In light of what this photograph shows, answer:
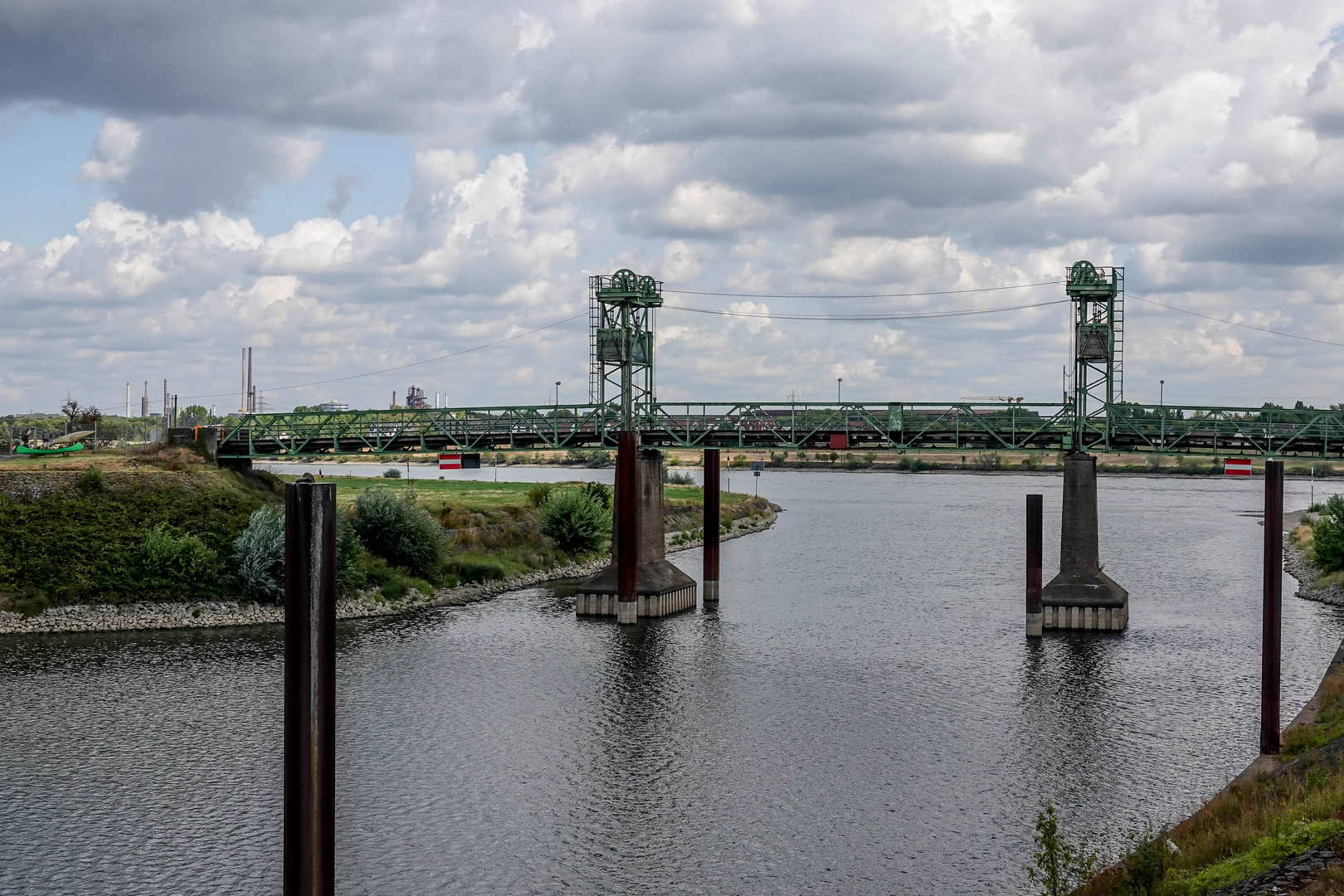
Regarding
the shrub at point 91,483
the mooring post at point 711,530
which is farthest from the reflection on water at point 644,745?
the shrub at point 91,483

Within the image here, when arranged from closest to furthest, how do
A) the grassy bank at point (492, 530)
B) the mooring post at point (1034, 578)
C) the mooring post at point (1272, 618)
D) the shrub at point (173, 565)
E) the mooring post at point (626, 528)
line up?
the mooring post at point (1272, 618) → the mooring post at point (1034, 578) → the shrub at point (173, 565) → the mooring post at point (626, 528) → the grassy bank at point (492, 530)

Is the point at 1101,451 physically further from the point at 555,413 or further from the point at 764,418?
the point at 555,413

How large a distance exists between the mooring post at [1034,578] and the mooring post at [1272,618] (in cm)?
1839

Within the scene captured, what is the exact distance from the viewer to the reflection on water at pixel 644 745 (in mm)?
26609

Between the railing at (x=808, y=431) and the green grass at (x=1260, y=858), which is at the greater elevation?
the railing at (x=808, y=431)

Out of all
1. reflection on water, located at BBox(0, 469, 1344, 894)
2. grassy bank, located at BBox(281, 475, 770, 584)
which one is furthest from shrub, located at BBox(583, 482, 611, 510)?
reflection on water, located at BBox(0, 469, 1344, 894)

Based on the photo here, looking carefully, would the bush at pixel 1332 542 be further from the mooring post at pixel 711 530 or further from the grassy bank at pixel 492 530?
the grassy bank at pixel 492 530

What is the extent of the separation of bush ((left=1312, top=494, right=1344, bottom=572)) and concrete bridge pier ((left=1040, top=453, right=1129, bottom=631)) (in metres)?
21.0

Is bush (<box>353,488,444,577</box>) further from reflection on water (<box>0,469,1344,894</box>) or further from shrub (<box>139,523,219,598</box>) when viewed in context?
shrub (<box>139,523,219,598</box>)

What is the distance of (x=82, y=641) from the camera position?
49.1 m

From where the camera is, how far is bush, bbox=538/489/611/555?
254ft

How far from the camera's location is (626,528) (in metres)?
54.6

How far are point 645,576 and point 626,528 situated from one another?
4408mm

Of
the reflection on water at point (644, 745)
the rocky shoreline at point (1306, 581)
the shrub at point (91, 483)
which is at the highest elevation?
the shrub at point (91, 483)
